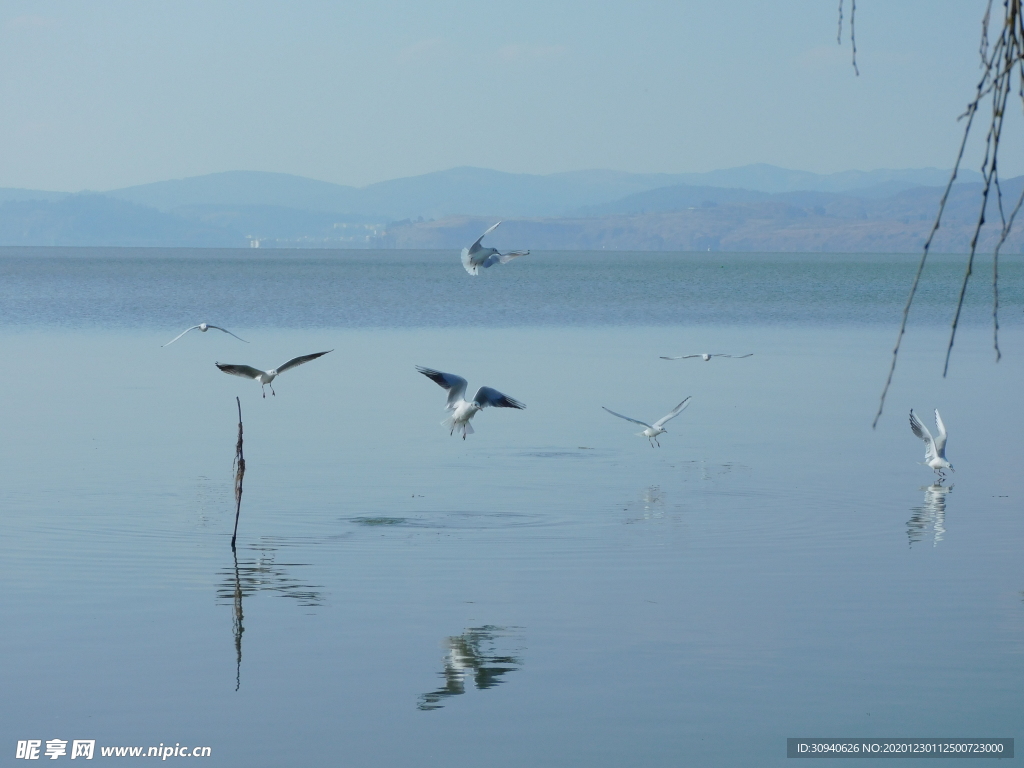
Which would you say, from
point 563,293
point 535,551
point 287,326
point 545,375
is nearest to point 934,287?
point 563,293

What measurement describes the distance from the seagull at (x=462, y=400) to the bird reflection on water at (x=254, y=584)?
2695mm

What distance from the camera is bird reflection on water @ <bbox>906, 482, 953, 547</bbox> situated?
12.1 meters

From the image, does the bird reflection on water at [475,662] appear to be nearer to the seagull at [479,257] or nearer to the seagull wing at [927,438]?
the seagull at [479,257]

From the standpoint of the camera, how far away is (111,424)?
63.1ft

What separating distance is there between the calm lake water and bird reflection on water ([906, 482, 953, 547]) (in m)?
0.06

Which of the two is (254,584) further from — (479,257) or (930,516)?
(930,516)

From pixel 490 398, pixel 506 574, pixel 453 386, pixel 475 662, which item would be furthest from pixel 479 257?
pixel 475 662

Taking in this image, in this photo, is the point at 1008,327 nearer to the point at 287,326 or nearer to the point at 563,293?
the point at 287,326

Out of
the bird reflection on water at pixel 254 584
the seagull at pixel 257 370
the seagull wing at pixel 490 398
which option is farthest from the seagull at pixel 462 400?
the bird reflection on water at pixel 254 584

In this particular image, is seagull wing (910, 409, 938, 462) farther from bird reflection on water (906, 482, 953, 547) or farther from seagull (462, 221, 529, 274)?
seagull (462, 221, 529, 274)

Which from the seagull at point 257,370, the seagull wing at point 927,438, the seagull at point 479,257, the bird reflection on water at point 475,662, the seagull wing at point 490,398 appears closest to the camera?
the bird reflection on water at point 475,662

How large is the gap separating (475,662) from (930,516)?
6.22 metres

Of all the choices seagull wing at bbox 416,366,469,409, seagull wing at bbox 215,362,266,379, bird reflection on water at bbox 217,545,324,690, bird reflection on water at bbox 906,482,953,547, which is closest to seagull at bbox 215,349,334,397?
seagull wing at bbox 215,362,266,379

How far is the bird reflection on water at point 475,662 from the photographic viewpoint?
311 inches
